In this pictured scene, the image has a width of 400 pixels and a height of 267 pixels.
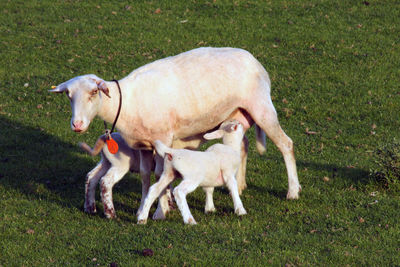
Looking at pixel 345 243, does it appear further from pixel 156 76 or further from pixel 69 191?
pixel 69 191

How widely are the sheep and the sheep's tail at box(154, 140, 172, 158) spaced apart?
0.59 meters

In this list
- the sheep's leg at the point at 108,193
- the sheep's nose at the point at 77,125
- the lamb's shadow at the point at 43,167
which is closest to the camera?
the sheep's nose at the point at 77,125

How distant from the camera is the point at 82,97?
8.20 metres

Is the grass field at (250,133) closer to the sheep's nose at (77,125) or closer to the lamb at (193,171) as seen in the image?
the lamb at (193,171)

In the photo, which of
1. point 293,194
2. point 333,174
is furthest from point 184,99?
point 333,174

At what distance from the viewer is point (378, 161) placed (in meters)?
10.0

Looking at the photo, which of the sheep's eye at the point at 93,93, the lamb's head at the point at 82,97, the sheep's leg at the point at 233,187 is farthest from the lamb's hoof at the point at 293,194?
the sheep's eye at the point at 93,93

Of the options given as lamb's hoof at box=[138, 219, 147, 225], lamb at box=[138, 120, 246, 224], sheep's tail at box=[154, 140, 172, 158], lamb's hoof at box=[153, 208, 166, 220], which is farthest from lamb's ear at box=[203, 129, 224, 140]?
lamb's hoof at box=[138, 219, 147, 225]

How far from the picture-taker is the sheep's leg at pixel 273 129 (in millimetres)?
9570

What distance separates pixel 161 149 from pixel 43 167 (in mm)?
4029

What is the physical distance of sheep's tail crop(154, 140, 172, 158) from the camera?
26.7ft

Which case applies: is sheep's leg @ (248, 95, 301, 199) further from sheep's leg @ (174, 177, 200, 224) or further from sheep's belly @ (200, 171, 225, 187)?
sheep's leg @ (174, 177, 200, 224)

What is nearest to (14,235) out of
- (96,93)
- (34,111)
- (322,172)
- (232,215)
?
(96,93)

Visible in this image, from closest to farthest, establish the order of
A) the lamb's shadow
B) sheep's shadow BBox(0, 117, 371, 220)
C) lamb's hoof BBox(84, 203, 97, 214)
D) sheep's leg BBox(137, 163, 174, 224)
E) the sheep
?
sheep's leg BBox(137, 163, 174, 224) < the sheep < lamb's hoof BBox(84, 203, 97, 214) < sheep's shadow BBox(0, 117, 371, 220) < the lamb's shadow
